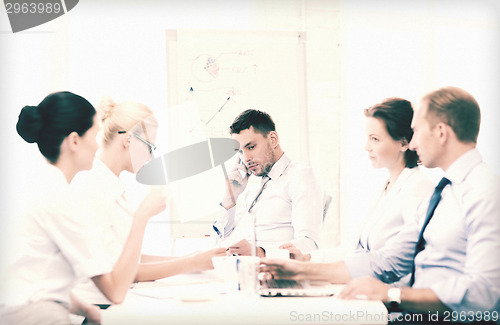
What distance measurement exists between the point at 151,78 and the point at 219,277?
1.04m

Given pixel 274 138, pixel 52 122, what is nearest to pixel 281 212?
pixel 274 138

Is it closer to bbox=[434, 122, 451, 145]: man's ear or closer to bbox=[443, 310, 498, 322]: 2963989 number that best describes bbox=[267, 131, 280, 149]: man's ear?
bbox=[434, 122, 451, 145]: man's ear

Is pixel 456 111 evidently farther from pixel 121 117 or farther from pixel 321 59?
pixel 121 117

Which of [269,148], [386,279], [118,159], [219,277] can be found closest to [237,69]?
[269,148]

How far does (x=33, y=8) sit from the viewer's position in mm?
2475

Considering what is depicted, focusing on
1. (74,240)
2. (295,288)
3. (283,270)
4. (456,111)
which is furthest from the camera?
(456,111)

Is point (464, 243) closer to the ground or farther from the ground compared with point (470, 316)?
farther from the ground

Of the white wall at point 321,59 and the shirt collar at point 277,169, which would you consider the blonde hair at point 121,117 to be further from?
the shirt collar at point 277,169

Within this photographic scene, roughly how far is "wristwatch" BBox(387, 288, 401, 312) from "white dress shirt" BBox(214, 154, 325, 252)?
0.49 meters

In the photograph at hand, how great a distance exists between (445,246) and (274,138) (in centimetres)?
97

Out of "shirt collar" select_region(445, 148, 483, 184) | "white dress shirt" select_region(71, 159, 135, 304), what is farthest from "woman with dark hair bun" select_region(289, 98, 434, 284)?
"white dress shirt" select_region(71, 159, 135, 304)

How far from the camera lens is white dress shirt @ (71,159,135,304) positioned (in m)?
2.14

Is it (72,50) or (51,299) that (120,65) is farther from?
(51,299)

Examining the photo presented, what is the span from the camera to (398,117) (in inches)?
95.0
